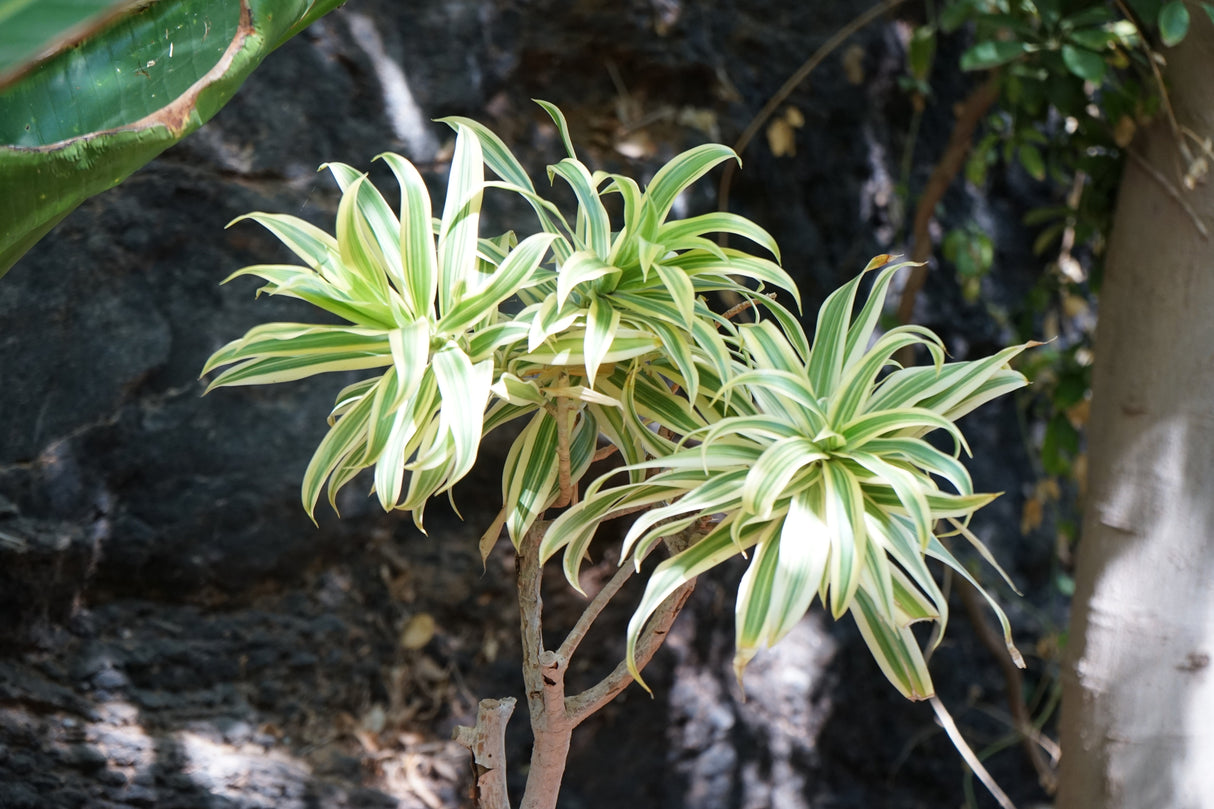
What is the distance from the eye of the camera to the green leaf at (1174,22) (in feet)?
3.46

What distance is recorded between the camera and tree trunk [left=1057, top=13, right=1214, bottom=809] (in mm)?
1131

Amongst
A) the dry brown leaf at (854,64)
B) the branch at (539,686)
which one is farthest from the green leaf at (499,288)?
the dry brown leaf at (854,64)

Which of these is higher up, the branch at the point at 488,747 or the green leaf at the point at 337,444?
the green leaf at the point at 337,444

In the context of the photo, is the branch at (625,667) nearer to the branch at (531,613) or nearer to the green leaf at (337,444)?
the branch at (531,613)

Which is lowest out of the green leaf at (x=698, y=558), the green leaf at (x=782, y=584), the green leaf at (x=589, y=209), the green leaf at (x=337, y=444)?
the green leaf at (x=782, y=584)

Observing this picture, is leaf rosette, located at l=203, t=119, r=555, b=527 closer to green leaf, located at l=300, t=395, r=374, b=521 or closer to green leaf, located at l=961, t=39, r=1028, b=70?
green leaf, located at l=300, t=395, r=374, b=521

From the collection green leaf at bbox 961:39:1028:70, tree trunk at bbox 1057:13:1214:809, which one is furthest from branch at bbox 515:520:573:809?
green leaf at bbox 961:39:1028:70

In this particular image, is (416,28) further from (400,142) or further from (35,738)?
(35,738)

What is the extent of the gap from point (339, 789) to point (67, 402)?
67 centimetres

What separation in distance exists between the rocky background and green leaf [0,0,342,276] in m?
0.80

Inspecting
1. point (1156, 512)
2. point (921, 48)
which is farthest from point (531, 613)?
point (921, 48)

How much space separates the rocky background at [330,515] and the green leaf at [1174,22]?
724 mm

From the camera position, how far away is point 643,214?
672 mm

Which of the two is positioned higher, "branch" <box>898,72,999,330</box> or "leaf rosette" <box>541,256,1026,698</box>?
"branch" <box>898,72,999,330</box>
